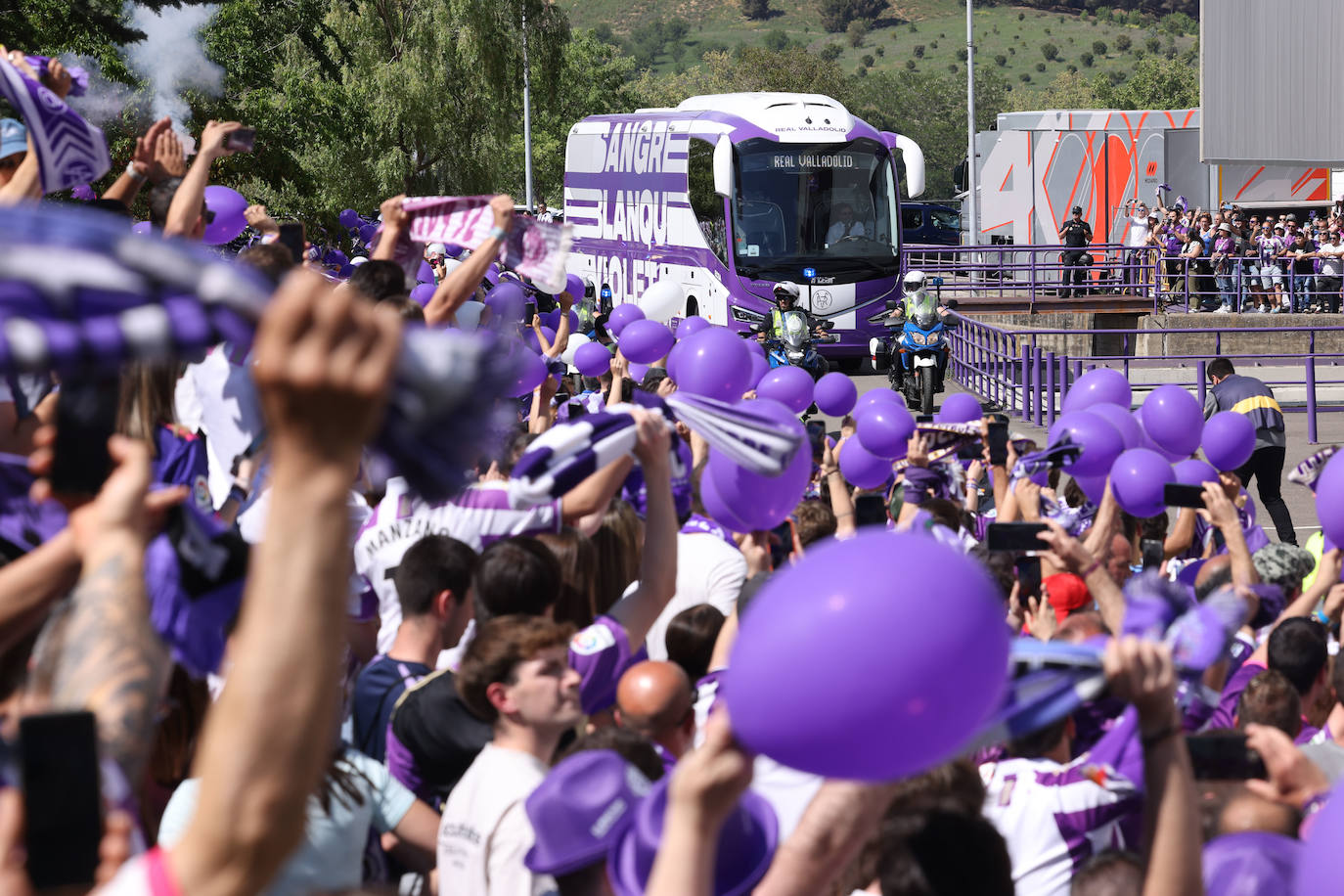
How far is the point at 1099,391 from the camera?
795 centimetres

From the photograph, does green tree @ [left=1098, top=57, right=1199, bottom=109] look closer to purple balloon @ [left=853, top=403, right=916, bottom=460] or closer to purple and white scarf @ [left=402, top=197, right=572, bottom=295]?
purple balloon @ [left=853, top=403, right=916, bottom=460]

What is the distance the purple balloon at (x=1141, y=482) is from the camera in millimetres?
5488

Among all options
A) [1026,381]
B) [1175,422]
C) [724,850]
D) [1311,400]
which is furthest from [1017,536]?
[1311,400]

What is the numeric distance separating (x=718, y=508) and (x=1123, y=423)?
2.57 metres

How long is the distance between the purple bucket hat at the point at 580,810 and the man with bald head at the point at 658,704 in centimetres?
79

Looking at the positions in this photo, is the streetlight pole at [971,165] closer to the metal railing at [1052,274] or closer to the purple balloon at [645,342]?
the metal railing at [1052,274]

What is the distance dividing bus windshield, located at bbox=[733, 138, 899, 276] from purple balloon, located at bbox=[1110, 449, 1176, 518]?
1638 centimetres

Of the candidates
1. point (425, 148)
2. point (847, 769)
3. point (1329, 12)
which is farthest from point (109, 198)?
point (425, 148)

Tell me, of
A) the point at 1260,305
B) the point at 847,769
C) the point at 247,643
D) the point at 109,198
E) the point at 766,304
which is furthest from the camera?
the point at 1260,305

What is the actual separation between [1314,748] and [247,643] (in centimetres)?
251

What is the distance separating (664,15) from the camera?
193 metres

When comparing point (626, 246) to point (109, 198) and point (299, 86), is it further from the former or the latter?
point (109, 198)

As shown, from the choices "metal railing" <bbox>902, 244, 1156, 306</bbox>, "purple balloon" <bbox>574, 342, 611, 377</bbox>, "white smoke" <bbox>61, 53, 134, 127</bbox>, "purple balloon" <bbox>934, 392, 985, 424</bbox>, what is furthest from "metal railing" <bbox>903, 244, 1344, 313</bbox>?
"purple balloon" <bbox>934, 392, 985, 424</bbox>

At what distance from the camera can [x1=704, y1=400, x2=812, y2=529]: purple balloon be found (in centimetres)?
451
